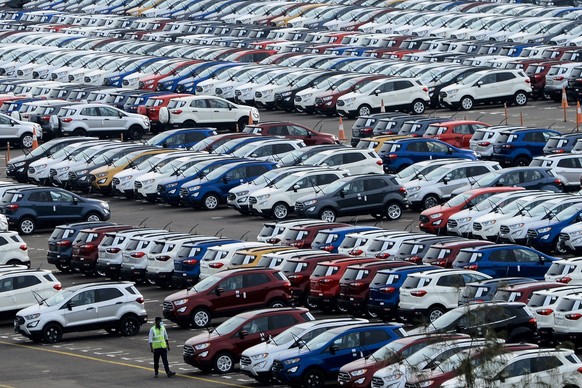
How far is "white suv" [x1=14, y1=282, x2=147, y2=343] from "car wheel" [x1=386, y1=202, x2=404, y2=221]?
1397cm

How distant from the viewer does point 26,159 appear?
Answer: 7019 centimetres

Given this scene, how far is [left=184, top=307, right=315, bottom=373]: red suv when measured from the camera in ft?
138

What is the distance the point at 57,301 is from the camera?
47219 mm

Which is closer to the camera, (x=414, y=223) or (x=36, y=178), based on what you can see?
(x=414, y=223)

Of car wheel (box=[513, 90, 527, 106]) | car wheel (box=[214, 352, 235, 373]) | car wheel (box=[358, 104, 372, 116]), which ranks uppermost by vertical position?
car wheel (box=[214, 352, 235, 373])

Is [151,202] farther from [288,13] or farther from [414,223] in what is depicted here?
[288,13]

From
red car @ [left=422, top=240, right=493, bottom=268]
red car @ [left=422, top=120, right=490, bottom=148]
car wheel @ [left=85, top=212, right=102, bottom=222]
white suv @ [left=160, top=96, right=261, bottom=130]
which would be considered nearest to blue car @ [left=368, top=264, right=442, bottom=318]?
red car @ [left=422, top=240, right=493, bottom=268]

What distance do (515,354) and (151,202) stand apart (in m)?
31.2

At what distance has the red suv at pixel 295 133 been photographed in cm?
→ 7212

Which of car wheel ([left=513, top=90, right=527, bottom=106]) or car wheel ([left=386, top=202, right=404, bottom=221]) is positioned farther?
car wheel ([left=513, top=90, right=527, bottom=106])

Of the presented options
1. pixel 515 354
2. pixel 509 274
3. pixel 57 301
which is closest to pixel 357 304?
pixel 509 274

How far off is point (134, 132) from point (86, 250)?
24.2 m

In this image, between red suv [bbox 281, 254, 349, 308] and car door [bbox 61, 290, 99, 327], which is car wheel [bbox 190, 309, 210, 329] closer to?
car door [bbox 61, 290, 99, 327]

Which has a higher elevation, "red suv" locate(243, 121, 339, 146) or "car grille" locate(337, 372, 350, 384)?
"car grille" locate(337, 372, 350, 384)
